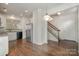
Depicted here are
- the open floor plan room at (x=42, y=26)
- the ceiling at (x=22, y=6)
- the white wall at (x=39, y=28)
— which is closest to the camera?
the ceiling at (x=22, y=6)

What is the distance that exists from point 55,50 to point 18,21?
1.18 metres

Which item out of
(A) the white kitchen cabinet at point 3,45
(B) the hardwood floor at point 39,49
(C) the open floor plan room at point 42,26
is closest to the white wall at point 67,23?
(C) the open floor plan room at point 42,26

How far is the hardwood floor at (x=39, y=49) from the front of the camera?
6.58 ft

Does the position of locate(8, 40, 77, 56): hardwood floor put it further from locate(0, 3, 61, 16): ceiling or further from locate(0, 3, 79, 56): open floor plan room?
locate(0, 3, 61, 16): ceiling

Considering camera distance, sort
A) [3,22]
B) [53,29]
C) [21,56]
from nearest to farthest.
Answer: [21,56] → [3,22] → [53,29]

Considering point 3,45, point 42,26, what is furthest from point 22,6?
point 3,45

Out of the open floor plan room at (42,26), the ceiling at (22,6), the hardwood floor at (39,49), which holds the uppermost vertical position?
the ceiling at (22,6)

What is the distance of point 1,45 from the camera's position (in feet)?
6.44

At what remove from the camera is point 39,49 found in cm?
212

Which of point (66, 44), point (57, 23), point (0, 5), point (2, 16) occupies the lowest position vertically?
point (66, 44)

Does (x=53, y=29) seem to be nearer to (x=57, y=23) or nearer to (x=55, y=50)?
(x=57, y=23)

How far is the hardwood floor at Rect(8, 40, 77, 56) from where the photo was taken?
2.01 m

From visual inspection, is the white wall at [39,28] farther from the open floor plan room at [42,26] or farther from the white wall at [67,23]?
the white wall at [67,23]

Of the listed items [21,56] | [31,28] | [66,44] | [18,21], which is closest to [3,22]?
[18,21]
